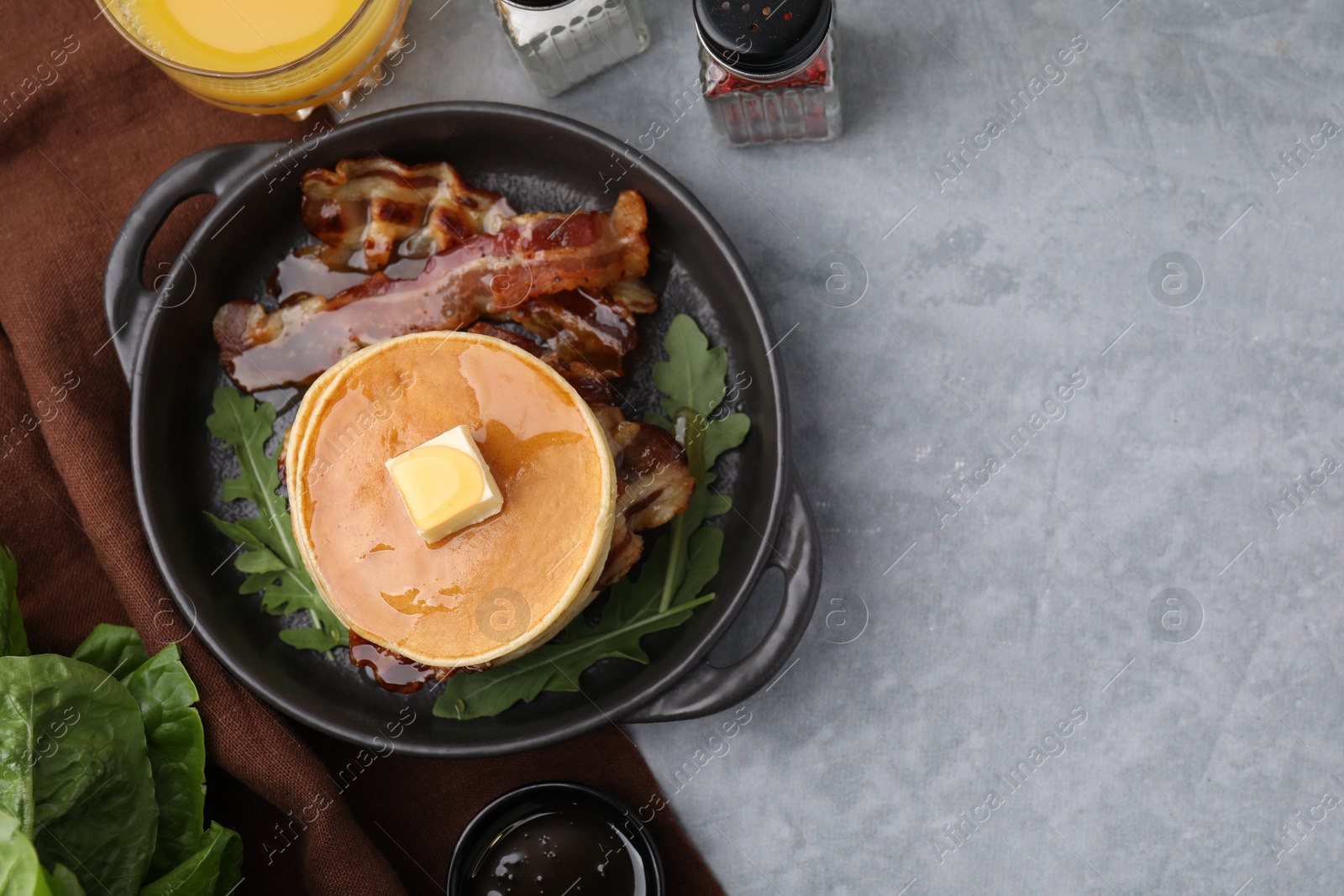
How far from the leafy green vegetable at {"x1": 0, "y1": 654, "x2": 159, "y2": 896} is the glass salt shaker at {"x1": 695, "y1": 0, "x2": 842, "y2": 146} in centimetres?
163

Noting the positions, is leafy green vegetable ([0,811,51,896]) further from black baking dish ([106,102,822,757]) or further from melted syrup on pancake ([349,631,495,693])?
melted syrup on pancake ([349,631,495,693])

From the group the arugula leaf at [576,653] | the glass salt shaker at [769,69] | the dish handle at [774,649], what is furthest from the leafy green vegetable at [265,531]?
the glass salt shaker at [769,69]

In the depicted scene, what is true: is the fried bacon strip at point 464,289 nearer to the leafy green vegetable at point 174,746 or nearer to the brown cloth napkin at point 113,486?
the brown cloth napkin at point 113,486

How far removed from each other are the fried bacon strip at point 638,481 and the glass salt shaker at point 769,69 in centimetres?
67

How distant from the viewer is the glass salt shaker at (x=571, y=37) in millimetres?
2172

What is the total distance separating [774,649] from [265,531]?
3.56 ft

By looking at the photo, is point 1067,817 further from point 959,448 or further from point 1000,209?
point 1000,209

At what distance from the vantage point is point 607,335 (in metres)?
2.14

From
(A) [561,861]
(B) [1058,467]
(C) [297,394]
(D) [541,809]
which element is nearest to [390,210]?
(C) [297,394]

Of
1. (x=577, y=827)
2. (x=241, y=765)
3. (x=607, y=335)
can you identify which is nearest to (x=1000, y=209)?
(x=607, y=335)

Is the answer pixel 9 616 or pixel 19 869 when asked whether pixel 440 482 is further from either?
pixel 9 616

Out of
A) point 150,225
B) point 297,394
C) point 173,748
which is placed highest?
point 150,225

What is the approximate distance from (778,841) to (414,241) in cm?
149

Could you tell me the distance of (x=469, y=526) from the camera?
188cm
